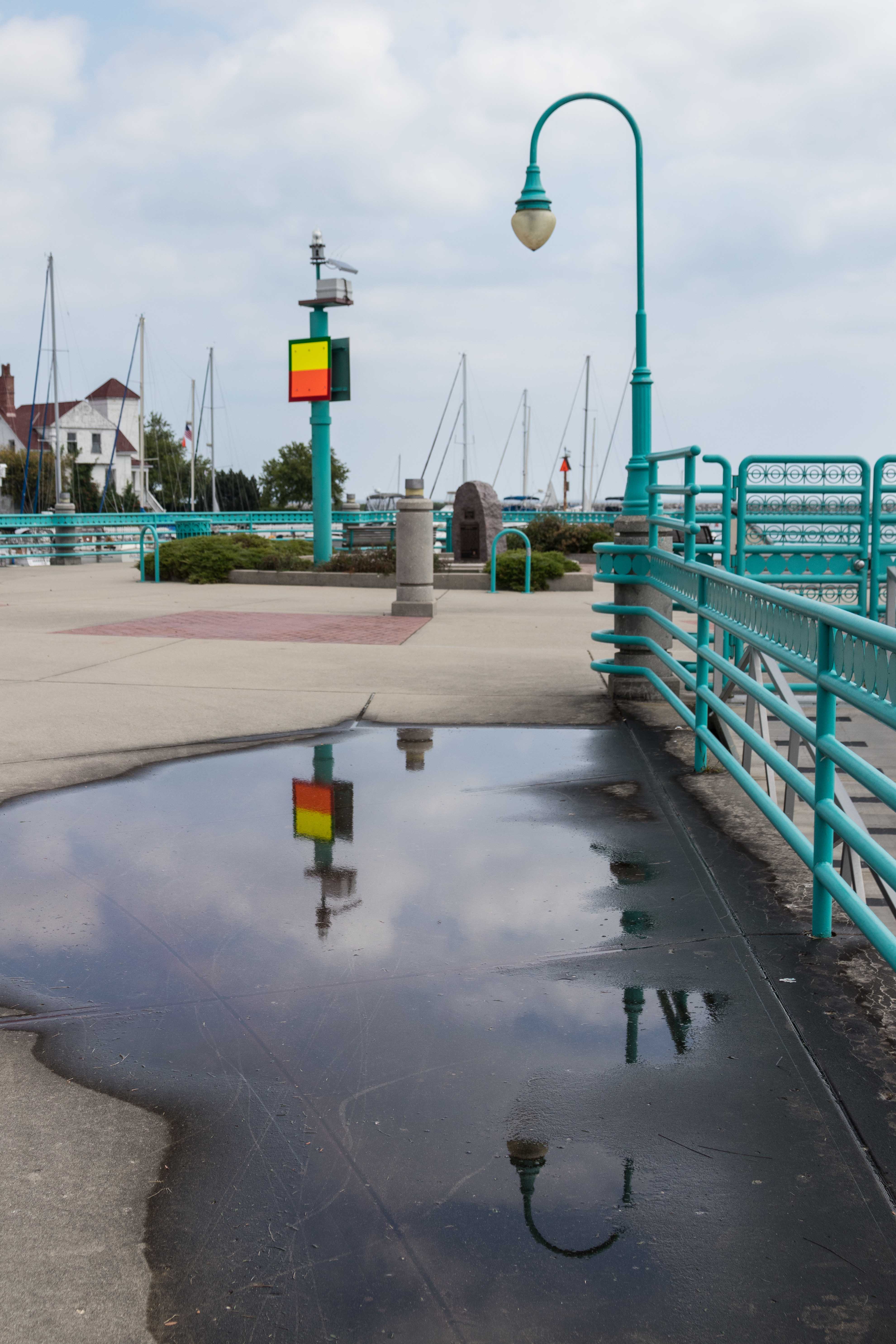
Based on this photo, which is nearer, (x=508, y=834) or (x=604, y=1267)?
(x=604, y=1267)

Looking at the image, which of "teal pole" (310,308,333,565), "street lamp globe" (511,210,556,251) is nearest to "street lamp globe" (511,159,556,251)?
"street lamp globe" (511,210,556,251)

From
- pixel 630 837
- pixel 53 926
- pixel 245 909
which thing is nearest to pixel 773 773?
pixel 630 837

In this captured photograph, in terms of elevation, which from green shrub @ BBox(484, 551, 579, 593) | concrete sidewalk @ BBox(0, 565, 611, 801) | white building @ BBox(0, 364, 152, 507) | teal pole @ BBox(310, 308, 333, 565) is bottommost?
concrete sidewalk @ BBox(0, 565, 611, 801)

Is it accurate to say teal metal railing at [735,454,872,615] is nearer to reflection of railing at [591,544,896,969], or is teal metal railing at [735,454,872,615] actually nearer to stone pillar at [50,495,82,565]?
reflection of railing at [591,544,896,969]

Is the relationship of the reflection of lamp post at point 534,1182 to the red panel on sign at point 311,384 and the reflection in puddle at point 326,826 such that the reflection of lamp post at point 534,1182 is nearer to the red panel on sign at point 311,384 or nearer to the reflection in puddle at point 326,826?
the reflection in puddle at point 326,826

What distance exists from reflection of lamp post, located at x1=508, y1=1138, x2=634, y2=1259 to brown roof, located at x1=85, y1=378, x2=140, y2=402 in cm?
10601

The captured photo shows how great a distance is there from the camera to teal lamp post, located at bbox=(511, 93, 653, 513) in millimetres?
9586

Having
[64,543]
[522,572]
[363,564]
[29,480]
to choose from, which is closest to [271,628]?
[522,572]

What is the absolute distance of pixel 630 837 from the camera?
5.48 meters

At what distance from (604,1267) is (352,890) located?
242cm

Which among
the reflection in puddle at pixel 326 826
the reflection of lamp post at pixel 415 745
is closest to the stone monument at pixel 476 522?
the reflection of lamp post at pixel 415 745

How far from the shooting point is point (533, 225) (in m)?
11.5

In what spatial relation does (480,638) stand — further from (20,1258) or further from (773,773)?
(20,1258)

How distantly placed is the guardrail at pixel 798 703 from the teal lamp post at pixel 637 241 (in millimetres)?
1491
